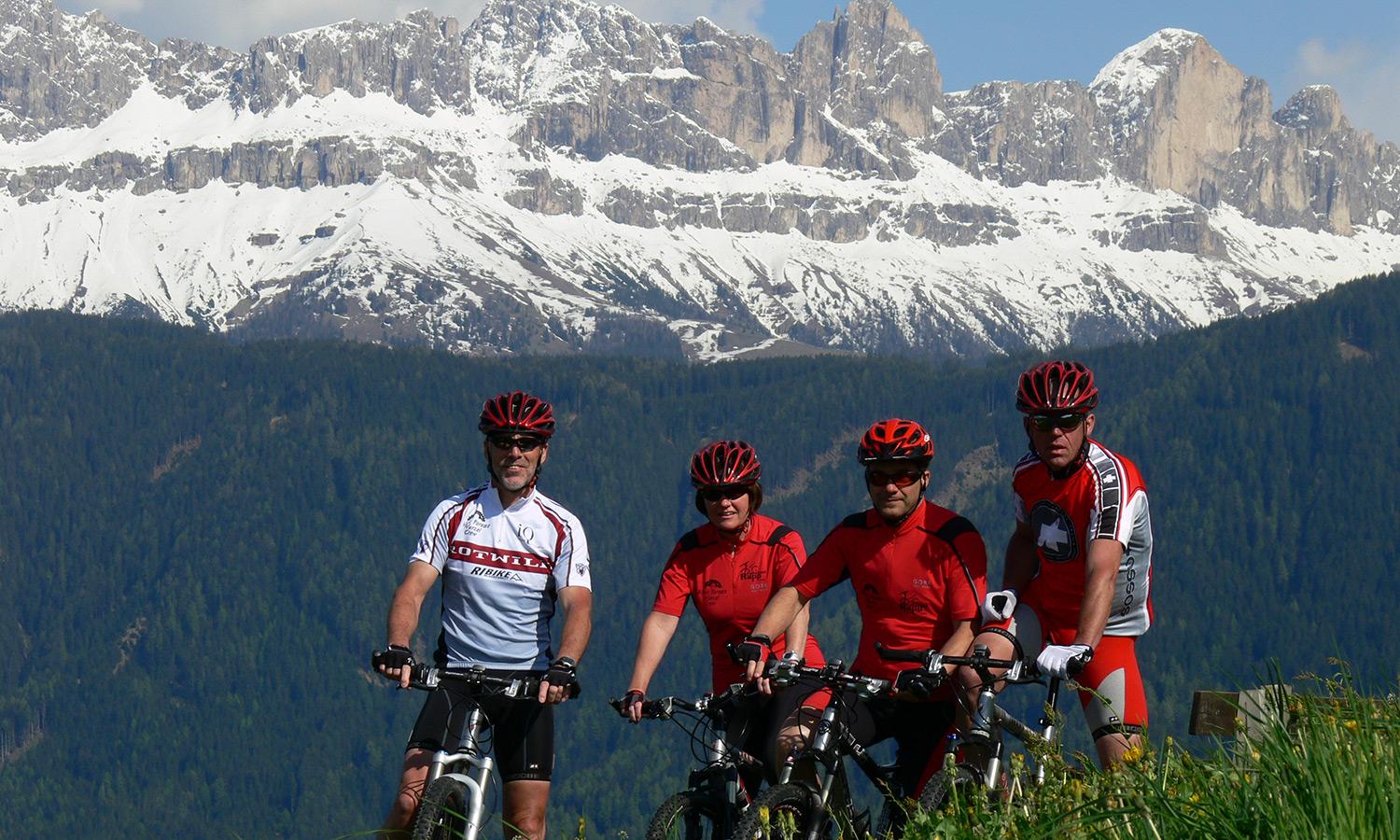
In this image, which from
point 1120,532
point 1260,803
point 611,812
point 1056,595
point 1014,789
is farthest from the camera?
point 611,812

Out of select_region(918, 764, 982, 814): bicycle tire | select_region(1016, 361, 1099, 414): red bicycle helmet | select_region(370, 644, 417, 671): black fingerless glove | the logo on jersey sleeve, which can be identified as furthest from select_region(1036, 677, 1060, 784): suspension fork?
select_region(370, 644, 417, 671): black fingerless glove

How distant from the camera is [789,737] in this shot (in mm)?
9781

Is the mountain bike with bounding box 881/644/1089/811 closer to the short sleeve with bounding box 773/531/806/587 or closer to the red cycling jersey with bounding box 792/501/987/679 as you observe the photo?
the red cycling jersey with bounding box 792/501/987/679

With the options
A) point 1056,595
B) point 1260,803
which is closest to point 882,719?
point 1056,595

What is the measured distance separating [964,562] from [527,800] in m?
2.77

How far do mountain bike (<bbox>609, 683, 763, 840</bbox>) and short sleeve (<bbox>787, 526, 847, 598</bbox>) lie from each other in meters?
0.67

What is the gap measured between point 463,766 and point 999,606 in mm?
2913

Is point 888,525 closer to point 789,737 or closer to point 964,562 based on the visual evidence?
point 964,562

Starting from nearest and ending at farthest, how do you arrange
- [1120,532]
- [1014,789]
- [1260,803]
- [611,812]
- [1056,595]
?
[1260,803] → [1014,789] → [1120,532] → [1056,595] → [611,812]

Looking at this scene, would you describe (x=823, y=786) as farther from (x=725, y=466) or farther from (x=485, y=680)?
(x=725, y=466)

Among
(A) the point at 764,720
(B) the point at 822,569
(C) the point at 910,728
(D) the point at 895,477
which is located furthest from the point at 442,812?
Answer: (D) the point at 895,477

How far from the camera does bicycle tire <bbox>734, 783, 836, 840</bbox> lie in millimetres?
8234

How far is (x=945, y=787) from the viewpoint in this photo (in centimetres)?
902

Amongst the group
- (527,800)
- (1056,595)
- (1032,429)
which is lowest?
(527,800)
